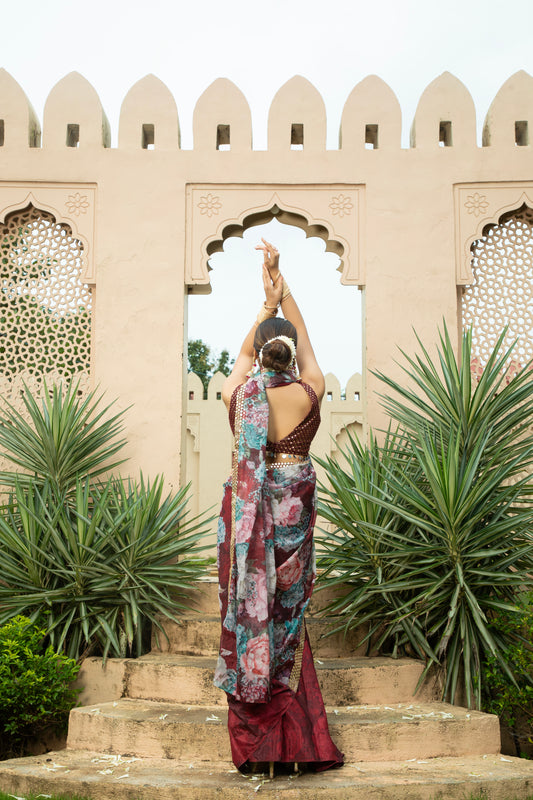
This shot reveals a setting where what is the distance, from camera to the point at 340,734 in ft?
11.8

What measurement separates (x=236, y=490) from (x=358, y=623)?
1629 millimetres

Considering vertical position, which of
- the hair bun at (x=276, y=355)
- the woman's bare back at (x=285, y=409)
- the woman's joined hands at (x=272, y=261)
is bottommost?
the woman's bare back at (x=285, y=409)

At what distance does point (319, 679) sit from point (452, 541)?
1.06 metres

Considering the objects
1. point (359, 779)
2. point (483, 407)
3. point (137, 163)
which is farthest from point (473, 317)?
point (359, 779)

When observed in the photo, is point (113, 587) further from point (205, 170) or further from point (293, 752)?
point (205, 170)

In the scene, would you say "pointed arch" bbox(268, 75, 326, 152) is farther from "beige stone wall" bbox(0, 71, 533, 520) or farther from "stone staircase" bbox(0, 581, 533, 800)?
"stone staircase" bbox(0, 581, 533, 800)

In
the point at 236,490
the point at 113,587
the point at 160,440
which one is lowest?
the point at 113,587

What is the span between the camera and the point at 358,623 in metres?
4.45

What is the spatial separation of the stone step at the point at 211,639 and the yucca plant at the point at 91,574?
0.12 m

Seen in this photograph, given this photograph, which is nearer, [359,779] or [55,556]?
[359,779]

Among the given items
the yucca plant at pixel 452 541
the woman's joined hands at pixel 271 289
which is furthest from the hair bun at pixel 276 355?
the yucca plant at pixel 452 541

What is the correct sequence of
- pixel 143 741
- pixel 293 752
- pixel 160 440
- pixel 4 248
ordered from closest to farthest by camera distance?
pixel 293 752 < pixel 143 741 < pixel 160 440 < pixel 4 248

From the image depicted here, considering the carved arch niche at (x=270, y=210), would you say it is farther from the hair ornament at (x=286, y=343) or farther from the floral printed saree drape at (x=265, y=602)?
the floral printed saree drape at (x=265, y=602)

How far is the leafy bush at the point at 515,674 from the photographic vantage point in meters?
4.08
